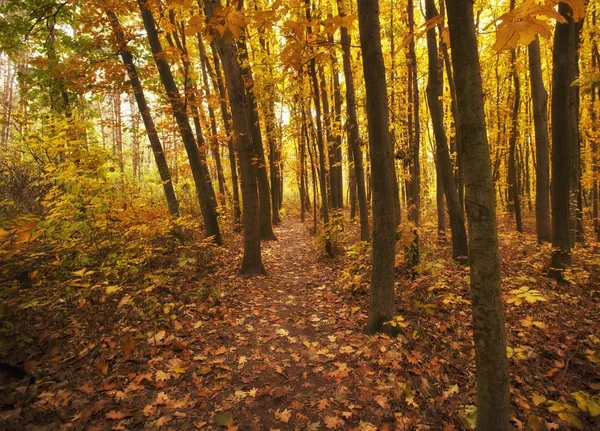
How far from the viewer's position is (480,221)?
2.14m

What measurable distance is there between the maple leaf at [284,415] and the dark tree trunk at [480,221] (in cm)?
188

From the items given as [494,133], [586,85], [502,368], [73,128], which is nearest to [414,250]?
[586,85]

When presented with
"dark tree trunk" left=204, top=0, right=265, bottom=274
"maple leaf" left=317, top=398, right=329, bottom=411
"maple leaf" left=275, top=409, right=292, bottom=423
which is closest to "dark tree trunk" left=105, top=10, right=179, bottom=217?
"dark tree trunk" left=204, top=0, right=265, bottom=274

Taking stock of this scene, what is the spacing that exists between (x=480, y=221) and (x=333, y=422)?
2.46 meters

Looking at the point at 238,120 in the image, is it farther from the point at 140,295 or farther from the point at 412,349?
the point at 412,349

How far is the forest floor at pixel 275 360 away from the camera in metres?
3.16

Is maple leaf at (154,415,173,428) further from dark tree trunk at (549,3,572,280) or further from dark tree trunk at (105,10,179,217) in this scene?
dark tree trunk at (549,3,572,280)

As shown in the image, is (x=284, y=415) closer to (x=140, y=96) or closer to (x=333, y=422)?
(x=333, y=422)

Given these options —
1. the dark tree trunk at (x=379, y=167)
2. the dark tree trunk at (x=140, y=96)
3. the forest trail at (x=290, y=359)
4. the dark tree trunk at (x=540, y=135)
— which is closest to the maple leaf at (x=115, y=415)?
the forest trail at (x=290, y=359)

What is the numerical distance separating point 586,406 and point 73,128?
9.68 m

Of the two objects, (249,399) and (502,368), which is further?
(249,399)

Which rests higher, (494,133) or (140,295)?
(494,133)

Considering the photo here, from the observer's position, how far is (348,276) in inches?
273

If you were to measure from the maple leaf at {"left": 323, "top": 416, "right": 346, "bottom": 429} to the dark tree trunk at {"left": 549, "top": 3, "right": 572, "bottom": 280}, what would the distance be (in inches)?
224
